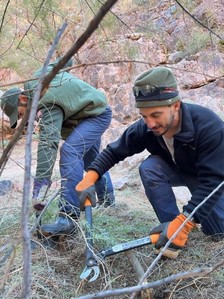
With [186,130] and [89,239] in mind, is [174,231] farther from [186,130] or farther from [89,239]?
[186,130]

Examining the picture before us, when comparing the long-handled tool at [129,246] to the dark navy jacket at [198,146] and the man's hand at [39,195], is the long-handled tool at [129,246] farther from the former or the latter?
the man's hand at [39,195]

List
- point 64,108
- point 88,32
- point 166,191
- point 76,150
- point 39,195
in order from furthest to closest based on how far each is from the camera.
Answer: point 76,150 < point 64,108 < point 166,191 < point 39,195 < point 88,32

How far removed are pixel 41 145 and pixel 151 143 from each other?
0.54 m

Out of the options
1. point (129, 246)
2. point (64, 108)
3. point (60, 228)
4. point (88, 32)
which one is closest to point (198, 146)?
point (129, 246)

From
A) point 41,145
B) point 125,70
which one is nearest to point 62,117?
→ point 41,145

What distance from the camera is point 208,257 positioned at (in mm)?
1897

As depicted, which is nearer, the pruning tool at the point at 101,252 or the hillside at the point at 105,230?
the hillside at the point at 105,230

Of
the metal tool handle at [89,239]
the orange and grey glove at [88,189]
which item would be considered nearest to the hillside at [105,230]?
the metal tool handle at [89,239]

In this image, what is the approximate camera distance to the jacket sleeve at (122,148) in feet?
7.13

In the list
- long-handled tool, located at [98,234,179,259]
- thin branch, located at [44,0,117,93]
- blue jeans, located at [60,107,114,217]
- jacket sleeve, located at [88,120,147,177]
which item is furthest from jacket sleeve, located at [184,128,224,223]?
thin branch, located at [44,0,117,93]

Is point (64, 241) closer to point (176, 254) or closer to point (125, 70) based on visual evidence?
point (176, 254)

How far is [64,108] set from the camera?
7.93 ft

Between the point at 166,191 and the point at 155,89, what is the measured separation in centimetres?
55

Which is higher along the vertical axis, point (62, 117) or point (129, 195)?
point (62, 117)
